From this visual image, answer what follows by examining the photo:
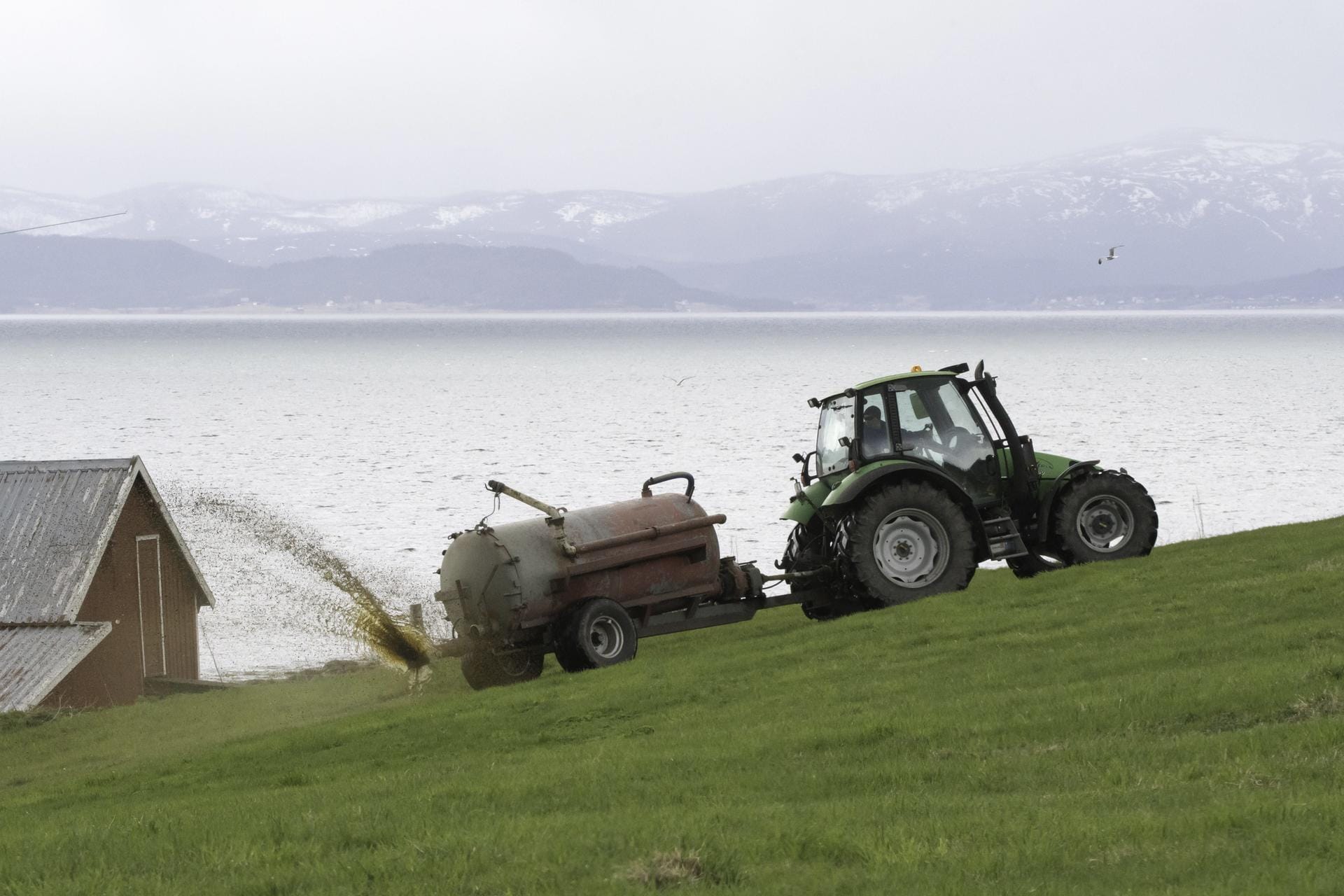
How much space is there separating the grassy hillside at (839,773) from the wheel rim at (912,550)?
0.57 meters

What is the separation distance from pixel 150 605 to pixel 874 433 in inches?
736

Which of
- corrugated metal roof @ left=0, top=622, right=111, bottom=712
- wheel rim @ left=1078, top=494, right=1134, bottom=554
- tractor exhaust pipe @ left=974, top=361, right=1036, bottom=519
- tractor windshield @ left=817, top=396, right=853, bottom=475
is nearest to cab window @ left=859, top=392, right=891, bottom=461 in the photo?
tractor windshield @ left=817, top=396, right=853, bottom=475

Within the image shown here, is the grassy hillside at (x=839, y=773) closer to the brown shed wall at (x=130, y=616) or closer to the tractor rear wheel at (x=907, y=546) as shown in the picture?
the tractor rear wheel at (x=907, y=546)

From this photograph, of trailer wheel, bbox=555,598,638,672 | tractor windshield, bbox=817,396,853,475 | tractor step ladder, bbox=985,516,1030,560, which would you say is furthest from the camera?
tractor windshield, bbox=817,396,853,475

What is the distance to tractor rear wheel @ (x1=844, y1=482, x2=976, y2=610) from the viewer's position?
18.7 metres

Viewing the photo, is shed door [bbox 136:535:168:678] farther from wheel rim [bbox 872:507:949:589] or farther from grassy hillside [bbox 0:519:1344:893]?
wheel rim [bbox 872:507:949:589]

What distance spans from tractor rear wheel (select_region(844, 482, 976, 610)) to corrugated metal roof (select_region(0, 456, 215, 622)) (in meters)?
16.7

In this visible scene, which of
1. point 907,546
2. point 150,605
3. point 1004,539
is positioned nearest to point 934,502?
point 907,546

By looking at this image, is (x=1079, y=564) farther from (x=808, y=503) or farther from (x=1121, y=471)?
(x=808, y=503)

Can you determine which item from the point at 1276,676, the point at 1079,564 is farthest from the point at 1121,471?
the point at 1276,676

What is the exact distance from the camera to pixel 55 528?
30.4m

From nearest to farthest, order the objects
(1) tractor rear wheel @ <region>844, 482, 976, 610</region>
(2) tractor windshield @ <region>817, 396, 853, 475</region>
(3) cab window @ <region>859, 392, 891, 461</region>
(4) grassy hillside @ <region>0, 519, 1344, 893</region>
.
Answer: (4) grassy hillside @ <region>0, 519, 1344, 893</region>, (1) tractor rear wheel @ <region>844, 482, 976, 610</region>, (3) cab window @ <region>859, 392, 891, 461</region>, (2) tractor windshield @ <region>817, 396, 853, 475</region>

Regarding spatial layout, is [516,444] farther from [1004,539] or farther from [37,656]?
[1004,539]

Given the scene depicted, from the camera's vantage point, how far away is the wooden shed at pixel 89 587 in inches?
1105
